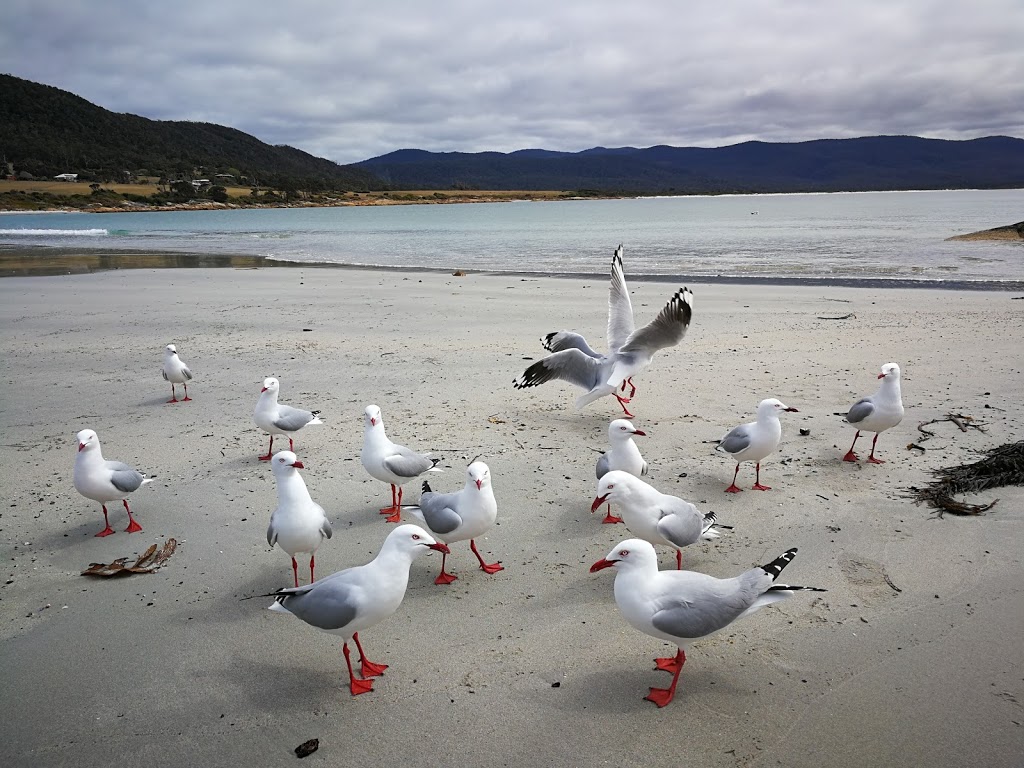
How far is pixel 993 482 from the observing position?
5488 millimetres

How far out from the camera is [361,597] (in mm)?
3516

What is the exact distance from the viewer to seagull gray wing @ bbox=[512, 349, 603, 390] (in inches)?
315

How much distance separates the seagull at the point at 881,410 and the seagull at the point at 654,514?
8.77 feet

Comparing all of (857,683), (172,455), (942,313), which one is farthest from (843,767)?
(942,313)

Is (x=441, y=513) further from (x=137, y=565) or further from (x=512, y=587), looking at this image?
(x=137, y=565)

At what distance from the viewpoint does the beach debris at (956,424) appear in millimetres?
6715

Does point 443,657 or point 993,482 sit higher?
point 993,482

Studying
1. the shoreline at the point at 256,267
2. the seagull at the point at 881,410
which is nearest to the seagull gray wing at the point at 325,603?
the seagull at the point at 881,410

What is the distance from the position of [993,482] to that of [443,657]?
475 cm

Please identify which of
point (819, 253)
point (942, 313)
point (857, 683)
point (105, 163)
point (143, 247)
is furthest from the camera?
point (105, 163)

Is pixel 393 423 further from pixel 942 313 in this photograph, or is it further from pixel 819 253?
pixel 819 253

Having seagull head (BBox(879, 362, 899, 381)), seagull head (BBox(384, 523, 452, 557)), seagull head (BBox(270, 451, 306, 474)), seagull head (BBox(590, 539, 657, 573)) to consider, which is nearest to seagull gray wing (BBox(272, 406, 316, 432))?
seagull head (BBox(270, 451, 306, 474))

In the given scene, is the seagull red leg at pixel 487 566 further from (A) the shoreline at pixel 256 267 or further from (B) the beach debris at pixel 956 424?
(A) the shoreline at pixel 256 267

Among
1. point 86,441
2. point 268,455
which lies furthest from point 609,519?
point 86,441
